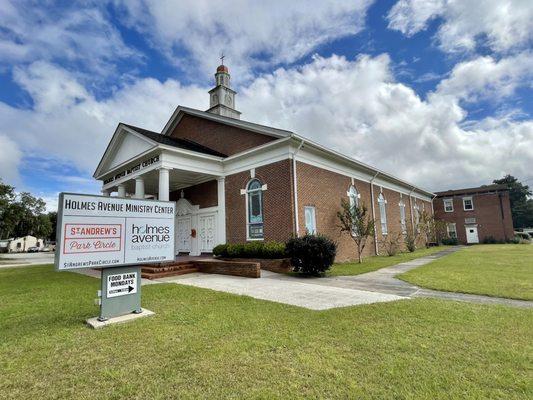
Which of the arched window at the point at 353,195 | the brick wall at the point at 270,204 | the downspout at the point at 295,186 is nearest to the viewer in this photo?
the downspout at the point at 295,186

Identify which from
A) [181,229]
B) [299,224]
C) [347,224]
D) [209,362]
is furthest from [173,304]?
[181,229]

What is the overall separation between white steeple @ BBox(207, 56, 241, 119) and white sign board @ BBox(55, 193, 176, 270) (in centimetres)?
1677

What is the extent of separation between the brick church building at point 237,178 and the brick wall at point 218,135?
55mm

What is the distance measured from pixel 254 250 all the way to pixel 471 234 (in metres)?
34.7

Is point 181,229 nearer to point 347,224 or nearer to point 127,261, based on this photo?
point 347,224

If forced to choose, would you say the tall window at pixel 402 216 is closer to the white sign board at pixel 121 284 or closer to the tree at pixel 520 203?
the white sign board at pixel 121 284

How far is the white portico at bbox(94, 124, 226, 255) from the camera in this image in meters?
14.4

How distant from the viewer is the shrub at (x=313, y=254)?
425 inches

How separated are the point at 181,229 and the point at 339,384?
1713 centimetres

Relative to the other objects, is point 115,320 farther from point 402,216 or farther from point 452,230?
point 452,230

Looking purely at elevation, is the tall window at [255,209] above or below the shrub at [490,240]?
above

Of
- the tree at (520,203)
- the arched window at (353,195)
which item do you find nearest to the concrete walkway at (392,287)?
the arched window at (353,195)

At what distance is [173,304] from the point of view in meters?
6.69

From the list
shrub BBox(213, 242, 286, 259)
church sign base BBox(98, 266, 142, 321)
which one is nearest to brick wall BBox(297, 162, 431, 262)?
shrub BBox(213, 242, 286, 259)
